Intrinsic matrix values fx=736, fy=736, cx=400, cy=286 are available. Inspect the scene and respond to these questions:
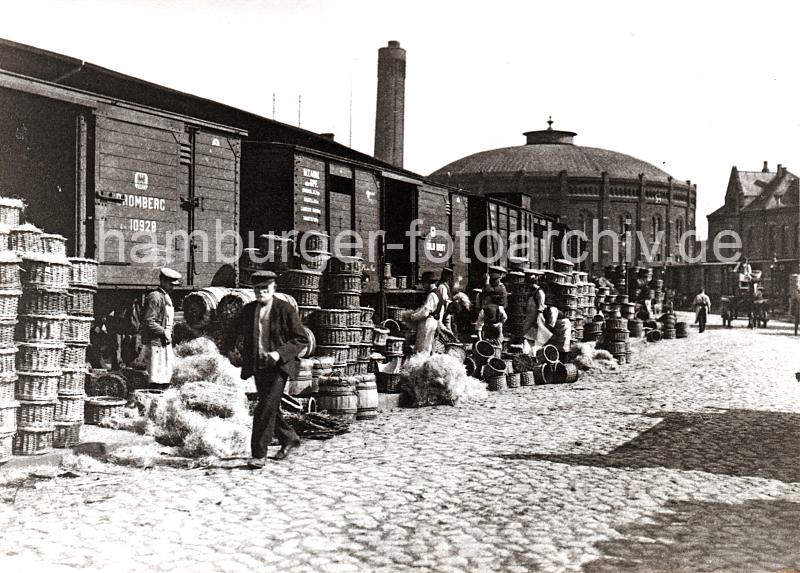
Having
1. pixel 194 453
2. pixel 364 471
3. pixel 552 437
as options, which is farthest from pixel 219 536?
pixel 552 437

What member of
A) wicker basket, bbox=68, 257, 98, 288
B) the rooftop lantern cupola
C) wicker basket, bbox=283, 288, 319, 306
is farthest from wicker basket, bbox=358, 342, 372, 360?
the rooftop lantern cupola

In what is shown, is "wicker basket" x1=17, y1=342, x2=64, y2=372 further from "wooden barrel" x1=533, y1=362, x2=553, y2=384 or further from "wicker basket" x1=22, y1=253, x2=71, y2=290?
"wooden barrel" x1=533, y1=362, x2=553, y2=384

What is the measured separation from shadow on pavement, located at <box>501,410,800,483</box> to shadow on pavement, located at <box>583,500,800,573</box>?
1.30m

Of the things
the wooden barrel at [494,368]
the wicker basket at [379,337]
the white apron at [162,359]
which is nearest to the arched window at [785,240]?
the wooden barrel at [494,368]

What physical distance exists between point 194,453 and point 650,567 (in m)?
4.92

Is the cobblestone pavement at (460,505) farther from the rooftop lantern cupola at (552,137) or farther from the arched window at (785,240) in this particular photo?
the rooftop lantern cupola at (552,137)

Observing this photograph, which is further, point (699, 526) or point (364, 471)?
point (364, 471)

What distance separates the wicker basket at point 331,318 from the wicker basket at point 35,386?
499 cm

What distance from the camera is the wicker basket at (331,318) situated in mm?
12125

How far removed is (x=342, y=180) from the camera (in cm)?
1794

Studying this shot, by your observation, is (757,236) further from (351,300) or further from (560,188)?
(351,300)

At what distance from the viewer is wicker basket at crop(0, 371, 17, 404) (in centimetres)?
712

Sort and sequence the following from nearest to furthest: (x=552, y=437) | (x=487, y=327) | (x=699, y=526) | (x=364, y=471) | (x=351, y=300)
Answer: (x=699, y=526)
(x=364, y=471)
(x=552, y=437)
(x=351, y=300)
(x=487, y=327)

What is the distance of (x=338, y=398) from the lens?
33.3 ft
